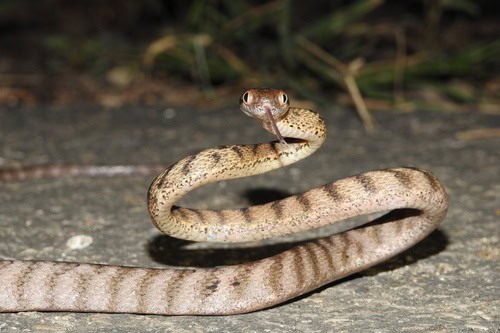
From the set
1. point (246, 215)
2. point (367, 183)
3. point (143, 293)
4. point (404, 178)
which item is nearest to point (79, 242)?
point (143, 293)

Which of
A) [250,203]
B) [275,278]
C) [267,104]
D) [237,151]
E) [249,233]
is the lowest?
[275,278]

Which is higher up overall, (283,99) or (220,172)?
(283,99)

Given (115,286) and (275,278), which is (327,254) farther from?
(115,286)

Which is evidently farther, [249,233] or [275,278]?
[249,233]

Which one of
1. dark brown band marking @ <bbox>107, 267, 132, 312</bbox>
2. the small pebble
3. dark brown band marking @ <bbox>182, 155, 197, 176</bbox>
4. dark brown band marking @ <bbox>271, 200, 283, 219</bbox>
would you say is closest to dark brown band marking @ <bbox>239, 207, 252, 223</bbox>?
dark brown band marking @ <bbox>271, 200, 283, 219</bbox>

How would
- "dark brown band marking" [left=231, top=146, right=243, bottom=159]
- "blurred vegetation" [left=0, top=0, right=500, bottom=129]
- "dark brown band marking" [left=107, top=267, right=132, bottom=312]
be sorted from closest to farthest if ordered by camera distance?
"dark brown band marking" [left=231, top=146, right=243, bottom=159], "dark brown band marking" [left=107, top=267, right=132, bottom=312], "blurred vegetation" [left=0, top=0, right=500, bottom=129]

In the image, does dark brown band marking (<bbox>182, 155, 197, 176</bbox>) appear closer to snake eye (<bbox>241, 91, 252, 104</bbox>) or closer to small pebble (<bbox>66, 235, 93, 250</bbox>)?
snake eye (<bbox>241, 91, 252, 104</bbox>)

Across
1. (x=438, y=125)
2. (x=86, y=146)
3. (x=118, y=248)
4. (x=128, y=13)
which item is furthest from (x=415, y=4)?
(x=118, y=248)

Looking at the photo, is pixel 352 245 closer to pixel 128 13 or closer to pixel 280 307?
pixel 280 307
